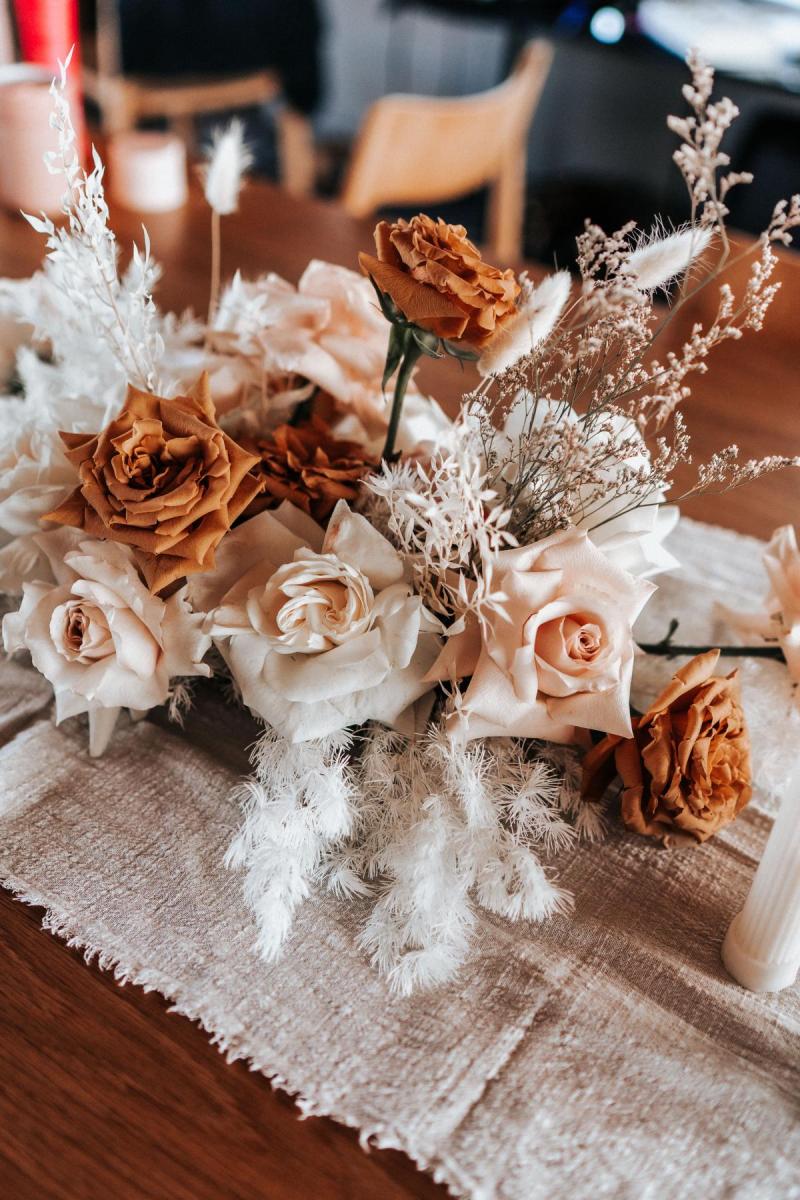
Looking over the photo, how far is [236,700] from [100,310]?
10.4 inches

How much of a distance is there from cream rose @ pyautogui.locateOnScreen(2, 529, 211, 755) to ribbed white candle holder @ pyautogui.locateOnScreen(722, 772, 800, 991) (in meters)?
0.30

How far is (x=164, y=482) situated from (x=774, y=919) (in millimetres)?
369

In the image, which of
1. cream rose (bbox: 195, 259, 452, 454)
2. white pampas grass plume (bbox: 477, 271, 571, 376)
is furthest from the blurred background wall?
white pampas grass plume (bbox: 477, 271, 571, 376)

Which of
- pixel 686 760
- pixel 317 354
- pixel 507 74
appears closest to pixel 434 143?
pixel 317 354

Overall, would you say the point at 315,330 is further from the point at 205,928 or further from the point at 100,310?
the point at 205,928

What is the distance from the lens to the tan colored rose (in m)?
0.52

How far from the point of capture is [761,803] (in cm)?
60

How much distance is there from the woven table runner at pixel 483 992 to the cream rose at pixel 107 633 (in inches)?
2.6

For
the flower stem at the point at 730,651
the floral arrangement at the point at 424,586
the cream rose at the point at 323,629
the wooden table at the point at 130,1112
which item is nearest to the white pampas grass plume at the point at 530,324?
the floral arrangement at the point at 424,586

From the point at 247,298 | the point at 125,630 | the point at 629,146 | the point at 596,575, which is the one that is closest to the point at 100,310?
the point at 247,298

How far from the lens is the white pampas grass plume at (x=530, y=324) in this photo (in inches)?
18.1

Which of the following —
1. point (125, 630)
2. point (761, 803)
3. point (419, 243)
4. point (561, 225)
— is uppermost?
point (419, 243)

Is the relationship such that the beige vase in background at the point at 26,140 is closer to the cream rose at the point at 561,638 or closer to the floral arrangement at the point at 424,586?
the floral arrangement at the point at 424,586

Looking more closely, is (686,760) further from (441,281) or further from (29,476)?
(29,476)
